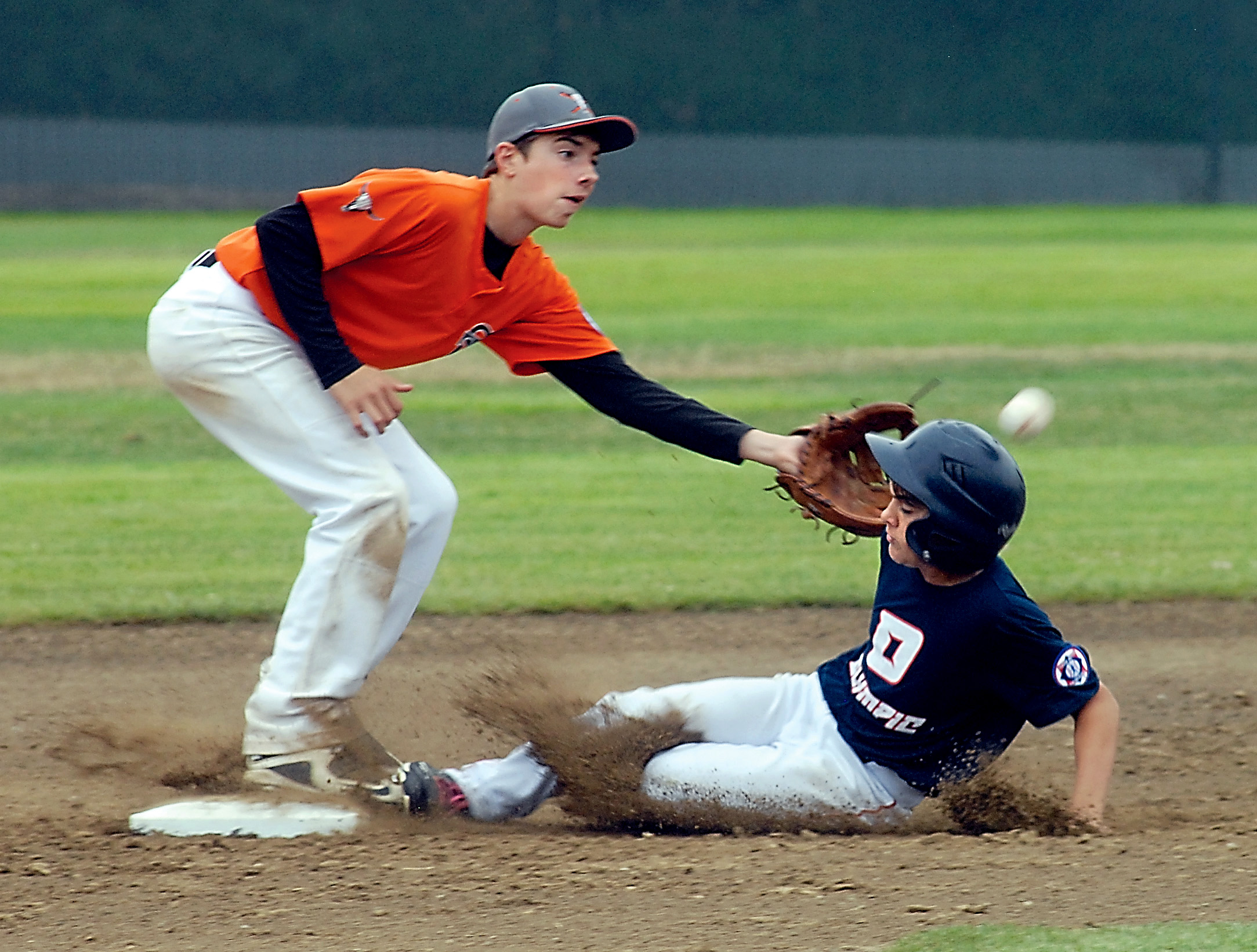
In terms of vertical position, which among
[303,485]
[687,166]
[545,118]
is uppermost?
[687,166]

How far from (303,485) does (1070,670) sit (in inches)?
75.0

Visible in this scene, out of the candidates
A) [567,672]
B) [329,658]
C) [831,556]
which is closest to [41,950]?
[329,658]

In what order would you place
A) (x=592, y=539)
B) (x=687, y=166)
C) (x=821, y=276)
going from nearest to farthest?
(x=592, y=539)
(x=821, y=276)
(x=687, y=166)

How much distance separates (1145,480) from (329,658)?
6644 mm

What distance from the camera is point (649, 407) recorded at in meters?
4.54

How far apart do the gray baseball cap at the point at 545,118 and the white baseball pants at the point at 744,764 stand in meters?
1.47

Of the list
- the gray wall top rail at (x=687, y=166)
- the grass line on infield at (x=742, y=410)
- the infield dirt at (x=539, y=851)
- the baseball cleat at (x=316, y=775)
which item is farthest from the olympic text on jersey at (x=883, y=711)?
the gray wall top rail at (x=687, y=166)

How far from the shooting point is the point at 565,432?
11562mm

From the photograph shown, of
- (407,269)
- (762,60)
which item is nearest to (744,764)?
(407,269)

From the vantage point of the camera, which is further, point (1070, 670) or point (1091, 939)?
point (1070, 670)

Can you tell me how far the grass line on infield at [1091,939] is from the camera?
9.36 feet

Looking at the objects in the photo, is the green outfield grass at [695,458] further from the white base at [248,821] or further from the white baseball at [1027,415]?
the white base at [248,821]

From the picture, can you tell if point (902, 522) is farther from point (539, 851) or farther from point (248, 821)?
point (248, 821)

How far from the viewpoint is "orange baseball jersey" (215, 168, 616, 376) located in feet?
13.3
